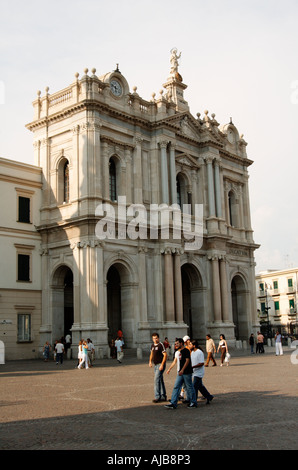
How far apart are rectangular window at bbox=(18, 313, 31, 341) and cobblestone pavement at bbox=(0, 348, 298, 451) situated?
659 inches

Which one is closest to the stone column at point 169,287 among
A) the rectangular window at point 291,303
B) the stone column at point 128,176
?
the stone column at point 128,176

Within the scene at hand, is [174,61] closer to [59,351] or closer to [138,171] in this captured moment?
[138,171]

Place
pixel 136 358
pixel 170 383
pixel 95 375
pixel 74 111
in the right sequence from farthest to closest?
pixel 74 111 → pixel 136 358 → pixel 95 375 → pixel 170 383

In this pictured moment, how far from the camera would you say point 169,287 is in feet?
134

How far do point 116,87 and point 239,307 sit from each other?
23331 millimetres

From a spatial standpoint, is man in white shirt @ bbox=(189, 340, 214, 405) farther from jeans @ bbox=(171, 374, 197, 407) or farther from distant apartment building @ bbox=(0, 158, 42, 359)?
distant apartment building @ bbox=(0, 158, 42, 359)

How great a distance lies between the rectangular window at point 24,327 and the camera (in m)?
38.1

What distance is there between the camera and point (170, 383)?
20.1 metres

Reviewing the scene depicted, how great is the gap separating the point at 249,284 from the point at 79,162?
71.9 feet

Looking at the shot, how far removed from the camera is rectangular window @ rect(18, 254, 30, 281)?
3869 cm

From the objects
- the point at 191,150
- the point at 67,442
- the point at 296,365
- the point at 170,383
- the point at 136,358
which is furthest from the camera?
the point at 191,150

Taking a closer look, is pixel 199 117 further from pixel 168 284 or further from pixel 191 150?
pixel 168 284

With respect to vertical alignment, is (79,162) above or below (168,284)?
above
